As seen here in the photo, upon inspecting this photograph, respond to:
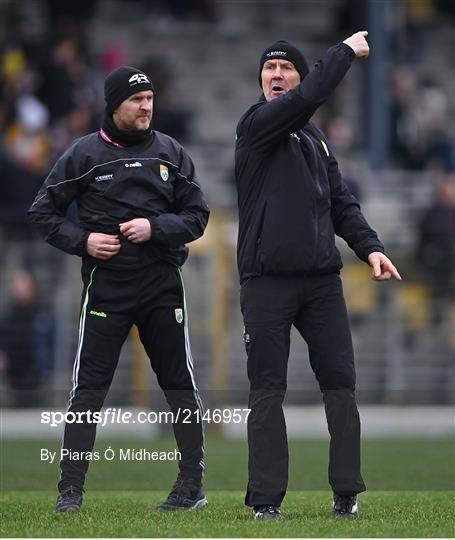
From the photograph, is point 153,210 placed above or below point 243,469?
above

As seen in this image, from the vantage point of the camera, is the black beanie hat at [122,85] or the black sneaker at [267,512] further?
the black beanie hat at [122,85]

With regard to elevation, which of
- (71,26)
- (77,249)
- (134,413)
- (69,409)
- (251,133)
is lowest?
(134,413)

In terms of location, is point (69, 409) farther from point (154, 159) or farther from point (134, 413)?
point (134, 413)

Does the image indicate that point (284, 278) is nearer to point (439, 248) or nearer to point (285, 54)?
point (285, 54)

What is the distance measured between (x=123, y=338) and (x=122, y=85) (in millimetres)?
1245

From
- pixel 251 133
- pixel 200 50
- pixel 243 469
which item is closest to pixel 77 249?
pixel 251 133

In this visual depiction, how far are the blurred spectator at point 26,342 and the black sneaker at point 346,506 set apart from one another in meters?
8.48

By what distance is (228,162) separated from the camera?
66.1 feet

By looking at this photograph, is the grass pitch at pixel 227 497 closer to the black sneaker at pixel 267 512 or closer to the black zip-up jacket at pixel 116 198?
the black sneaker at pixel 267 512

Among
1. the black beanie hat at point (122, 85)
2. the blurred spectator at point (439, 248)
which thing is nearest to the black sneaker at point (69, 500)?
the black beanie hat at point (122, 85)

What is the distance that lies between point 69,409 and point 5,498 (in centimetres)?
103

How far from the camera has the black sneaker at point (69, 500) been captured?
7.66 m

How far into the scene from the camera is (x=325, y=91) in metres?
7.30

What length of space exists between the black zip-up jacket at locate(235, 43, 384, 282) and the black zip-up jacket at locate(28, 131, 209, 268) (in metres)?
0.44
